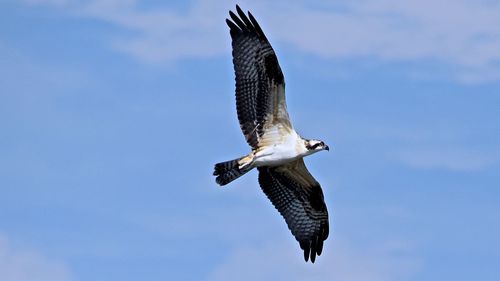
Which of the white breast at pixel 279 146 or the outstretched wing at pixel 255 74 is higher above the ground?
the outstretched wing at pixel 255 74

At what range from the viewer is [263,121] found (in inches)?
1241

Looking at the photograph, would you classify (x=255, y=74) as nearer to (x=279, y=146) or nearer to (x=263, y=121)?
(x=263, y=121)

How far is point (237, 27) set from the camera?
31.1 metres

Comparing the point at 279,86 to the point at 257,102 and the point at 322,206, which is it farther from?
the point at 322,206

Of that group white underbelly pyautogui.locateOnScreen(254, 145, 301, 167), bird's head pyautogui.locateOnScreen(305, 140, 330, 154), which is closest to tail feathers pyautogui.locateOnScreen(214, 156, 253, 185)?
white underbelly pyautogui.locateOnScreen(254, 145, 301, 167)

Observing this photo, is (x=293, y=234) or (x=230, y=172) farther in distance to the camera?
(x=293, y=234)

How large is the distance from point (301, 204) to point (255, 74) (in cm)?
339

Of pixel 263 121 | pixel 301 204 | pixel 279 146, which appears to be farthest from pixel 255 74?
pixel 301 204

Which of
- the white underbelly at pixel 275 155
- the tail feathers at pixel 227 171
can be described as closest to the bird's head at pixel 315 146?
the white underbelly at pixel 275 155

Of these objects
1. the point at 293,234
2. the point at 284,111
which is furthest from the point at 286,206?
the point at 284,111

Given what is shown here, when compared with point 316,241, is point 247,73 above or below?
above

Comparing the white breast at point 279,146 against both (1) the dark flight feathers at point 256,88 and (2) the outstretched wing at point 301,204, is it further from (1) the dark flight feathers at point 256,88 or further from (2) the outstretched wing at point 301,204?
(2) the outstretched wing at point 301,204

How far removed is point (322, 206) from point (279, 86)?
3287 millimetres

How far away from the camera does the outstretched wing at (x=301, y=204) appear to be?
32.9 metres
